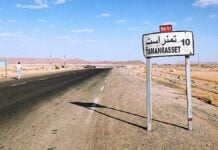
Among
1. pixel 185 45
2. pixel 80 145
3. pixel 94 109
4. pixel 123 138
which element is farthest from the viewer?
pixel 94 109

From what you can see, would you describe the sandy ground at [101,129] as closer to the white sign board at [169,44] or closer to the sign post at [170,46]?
the sign post at [170,46]

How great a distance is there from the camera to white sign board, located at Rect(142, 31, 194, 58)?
8.55 meters

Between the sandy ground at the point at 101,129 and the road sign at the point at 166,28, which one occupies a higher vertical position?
the road sign at the point at 166,28

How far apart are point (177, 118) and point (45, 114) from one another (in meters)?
4.07

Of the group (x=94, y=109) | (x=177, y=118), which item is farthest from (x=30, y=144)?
(x=94, y=109)

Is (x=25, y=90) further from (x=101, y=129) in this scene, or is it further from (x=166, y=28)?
(x=166, y=28)

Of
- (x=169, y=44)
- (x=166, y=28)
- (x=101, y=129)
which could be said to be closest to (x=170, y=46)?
(x=169, y=44)

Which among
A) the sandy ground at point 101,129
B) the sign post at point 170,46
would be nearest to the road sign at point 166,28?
the sign post at point 170,46

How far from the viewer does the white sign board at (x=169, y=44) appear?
8547 mm

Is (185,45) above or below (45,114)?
above

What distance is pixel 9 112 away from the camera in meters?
11.7

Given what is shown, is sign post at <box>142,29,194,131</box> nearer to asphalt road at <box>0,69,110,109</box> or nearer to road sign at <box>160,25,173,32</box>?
road sign at <box>160,25,173,32</box>

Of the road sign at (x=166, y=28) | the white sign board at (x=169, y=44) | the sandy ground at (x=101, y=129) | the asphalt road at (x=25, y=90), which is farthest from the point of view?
the asphalt road at (x=25, y=90)

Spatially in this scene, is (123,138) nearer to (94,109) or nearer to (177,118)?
(177,118)
